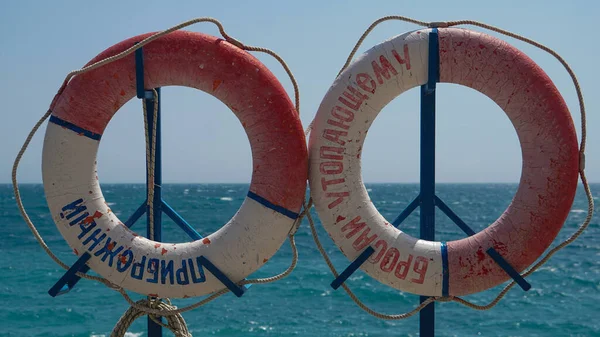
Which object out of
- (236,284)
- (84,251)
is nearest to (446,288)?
(236,284)

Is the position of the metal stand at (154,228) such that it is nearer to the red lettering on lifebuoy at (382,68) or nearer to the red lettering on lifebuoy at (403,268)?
the red lettering on lifebuoy at (403,268)

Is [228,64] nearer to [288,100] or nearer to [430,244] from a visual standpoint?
[288,100]

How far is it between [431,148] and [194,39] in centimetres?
114

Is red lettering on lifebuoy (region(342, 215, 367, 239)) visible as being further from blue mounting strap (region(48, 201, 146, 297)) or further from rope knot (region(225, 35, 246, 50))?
blue mounting strap (region(48, 201, 146, 297))

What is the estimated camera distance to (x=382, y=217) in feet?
9.89

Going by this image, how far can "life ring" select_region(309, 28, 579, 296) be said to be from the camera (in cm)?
298

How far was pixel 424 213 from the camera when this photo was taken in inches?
126

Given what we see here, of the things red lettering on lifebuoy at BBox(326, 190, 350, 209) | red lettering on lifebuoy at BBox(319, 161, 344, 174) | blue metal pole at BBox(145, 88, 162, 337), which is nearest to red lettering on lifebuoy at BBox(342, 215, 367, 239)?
red lettering on lifebuoy at BBox(326, 190, 350, 209)

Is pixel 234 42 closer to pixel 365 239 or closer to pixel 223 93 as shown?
pixel 223 93

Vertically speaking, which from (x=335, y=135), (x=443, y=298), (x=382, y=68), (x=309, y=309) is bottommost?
(x=309, y=309)

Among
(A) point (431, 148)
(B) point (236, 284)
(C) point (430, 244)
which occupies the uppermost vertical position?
(A) point (431, 148)

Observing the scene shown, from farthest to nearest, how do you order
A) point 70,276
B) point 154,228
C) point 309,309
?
point 309,309 < point 154,228 < point 70,276

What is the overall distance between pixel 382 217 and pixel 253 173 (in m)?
0.58

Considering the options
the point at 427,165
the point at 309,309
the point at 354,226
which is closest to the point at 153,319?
the point at 354,226
